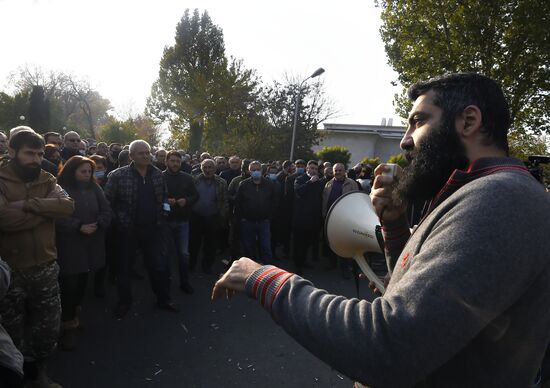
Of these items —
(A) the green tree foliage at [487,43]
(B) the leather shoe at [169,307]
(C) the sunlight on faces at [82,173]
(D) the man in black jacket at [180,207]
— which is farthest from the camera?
(A) the green tree foliage at [487,43]

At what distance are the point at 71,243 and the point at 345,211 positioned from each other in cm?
284

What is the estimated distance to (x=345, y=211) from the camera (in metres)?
2.37

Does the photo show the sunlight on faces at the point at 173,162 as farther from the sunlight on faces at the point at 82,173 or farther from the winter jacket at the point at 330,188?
the winter jacket at the point at 330,188

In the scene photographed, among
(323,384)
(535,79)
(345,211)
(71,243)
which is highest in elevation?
(535,79)

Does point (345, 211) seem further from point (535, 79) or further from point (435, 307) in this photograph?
point (535, 79)

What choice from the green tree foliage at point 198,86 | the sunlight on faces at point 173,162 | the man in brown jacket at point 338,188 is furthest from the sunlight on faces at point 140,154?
the green tree foliage at point 198,86

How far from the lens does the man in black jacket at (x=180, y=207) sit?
5.44 metres

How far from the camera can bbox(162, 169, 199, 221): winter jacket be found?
546cm

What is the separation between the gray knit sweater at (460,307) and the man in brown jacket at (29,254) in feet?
8.82

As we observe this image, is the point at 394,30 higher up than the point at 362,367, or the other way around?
the point at 394,30

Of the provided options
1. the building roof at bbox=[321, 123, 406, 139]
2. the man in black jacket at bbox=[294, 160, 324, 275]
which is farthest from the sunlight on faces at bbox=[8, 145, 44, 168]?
the building roof at bbox=[321, 123, 406, 139]

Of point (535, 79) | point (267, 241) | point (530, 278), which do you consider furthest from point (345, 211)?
point (535, 79)

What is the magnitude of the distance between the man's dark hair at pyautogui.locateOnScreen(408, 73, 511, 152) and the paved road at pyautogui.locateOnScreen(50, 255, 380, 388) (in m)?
2.86

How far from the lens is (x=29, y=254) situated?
9.89 ft
